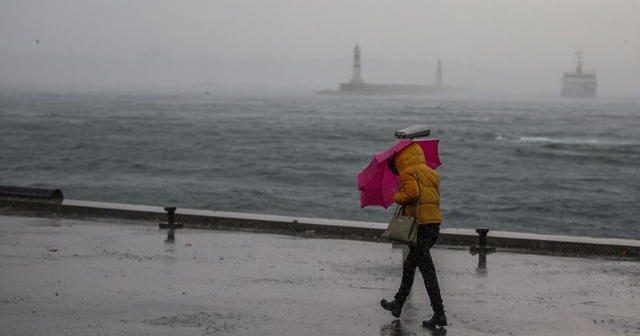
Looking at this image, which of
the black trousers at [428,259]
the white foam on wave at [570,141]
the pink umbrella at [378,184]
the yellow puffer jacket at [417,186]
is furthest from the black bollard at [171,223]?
the white foam on wave at [570,141]


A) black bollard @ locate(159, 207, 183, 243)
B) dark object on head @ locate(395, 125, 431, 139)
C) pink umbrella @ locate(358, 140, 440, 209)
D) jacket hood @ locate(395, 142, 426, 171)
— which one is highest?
dark object on head @ locate(395, 125, 431, 139)

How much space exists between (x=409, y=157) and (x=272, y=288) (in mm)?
2388

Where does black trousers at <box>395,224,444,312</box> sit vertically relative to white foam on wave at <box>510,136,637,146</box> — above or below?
above

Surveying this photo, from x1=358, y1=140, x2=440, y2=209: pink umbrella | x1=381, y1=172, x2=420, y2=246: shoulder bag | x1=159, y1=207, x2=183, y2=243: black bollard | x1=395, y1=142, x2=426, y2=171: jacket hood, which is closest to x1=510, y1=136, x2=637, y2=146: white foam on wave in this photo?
x1=159, y1=207, x2=183, y2=243: black bollard

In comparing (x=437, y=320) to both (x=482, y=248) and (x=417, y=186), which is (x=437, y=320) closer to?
(x=417, y=186)

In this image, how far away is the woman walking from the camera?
25.2ft

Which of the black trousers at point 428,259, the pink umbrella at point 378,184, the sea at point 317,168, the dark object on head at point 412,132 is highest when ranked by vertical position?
the dark object on head at point 412,132

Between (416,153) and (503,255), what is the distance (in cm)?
416

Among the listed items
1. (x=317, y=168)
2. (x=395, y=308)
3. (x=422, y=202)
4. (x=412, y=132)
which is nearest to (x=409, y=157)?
(x=412, y=132)

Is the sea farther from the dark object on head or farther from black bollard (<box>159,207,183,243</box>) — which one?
the dark object on head

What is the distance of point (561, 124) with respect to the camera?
345ft

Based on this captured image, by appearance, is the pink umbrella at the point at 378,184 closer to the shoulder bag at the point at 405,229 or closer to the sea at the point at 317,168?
the shoulder bag at the point at 405,229

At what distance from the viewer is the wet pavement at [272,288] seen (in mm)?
7906

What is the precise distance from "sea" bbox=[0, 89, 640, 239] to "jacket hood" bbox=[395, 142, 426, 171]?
2220 cm
